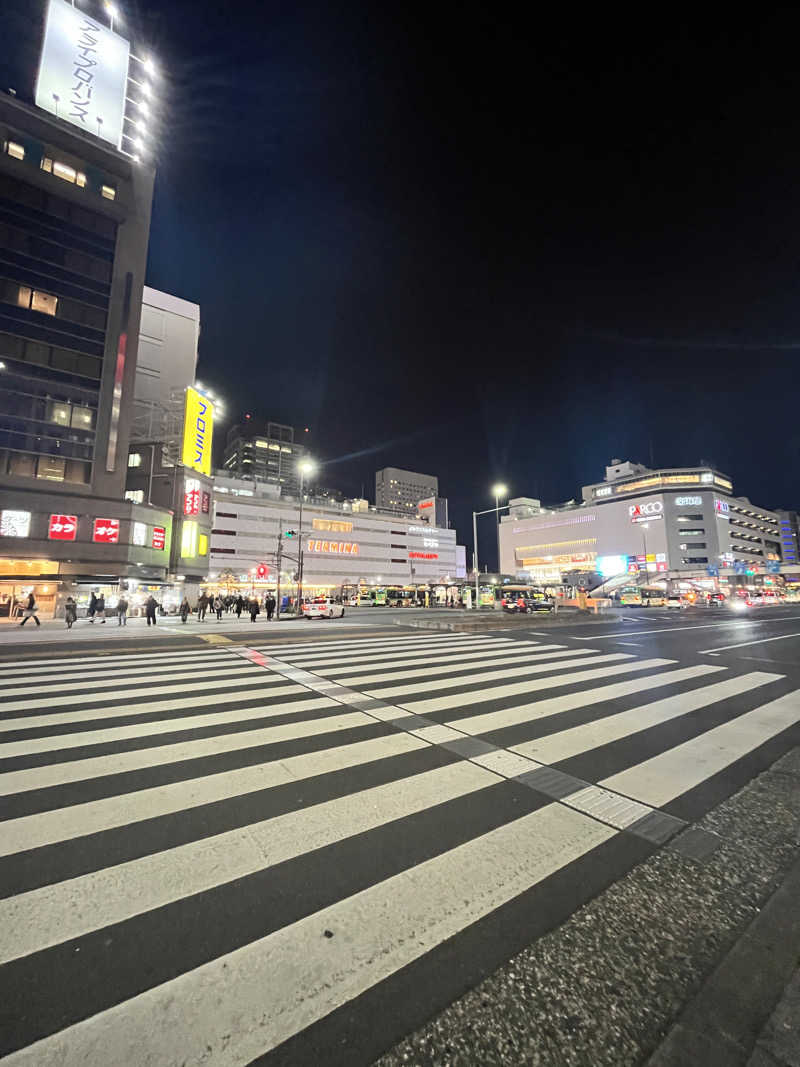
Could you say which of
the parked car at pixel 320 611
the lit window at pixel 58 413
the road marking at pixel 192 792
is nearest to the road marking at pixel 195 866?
the road marking at pixel 192 792

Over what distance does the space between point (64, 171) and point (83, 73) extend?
11.4 metres

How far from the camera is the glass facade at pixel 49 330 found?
111 feet

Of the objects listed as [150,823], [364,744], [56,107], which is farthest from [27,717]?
[56,107]

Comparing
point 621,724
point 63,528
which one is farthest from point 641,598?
point 63,528

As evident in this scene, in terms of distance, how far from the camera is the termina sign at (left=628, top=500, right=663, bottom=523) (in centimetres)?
11062

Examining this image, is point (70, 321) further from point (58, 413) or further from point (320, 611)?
point (320, 611)

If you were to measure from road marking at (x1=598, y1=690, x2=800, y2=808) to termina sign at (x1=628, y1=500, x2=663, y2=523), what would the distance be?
12043 centimetres

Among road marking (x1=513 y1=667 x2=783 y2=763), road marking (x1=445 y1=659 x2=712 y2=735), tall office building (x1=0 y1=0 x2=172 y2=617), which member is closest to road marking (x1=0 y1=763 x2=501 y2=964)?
road marking (x1=513 y1=667 x2=783 y2=763)

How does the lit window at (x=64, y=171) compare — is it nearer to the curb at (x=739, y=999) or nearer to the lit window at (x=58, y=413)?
the lit window at (x=58, y=413)

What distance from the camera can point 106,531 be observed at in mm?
35562

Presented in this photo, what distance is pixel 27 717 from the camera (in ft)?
18.9

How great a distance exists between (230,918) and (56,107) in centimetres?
6043

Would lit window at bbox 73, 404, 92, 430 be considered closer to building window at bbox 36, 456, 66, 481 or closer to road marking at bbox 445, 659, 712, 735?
building window at bbox 36, 456, 66, 481

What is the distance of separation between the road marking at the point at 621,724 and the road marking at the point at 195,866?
101 cm
